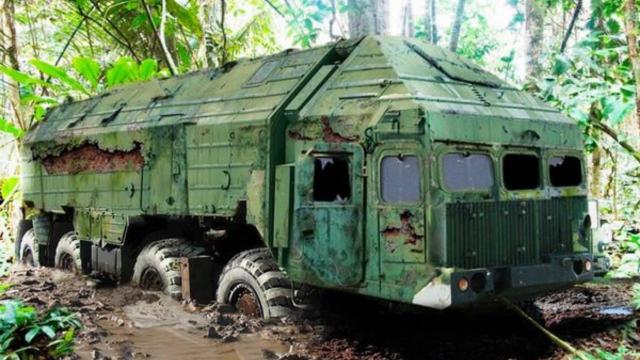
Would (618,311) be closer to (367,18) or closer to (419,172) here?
(419,172)

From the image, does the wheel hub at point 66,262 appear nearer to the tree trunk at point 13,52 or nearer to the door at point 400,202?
the tree trunk at point 13,52

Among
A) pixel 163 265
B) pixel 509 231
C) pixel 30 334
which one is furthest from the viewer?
pixel 163 265

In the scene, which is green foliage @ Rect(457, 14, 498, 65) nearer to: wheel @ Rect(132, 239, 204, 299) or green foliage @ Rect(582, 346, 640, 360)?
wheel @ Rect(132, 239, 204, 299)

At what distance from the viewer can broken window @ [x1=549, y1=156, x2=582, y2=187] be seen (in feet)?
21.7

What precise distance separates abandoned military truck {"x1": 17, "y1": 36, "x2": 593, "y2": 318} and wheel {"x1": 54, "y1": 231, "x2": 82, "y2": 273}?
1792mm

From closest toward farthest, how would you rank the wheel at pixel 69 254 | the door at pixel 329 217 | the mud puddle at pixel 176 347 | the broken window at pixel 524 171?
the mud puddle at pixel 176 347, the door at pixel 329 217, the broken window at pixel 524 171, the wheel at pixel 69 254

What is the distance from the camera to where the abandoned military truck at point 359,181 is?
5.57 metres

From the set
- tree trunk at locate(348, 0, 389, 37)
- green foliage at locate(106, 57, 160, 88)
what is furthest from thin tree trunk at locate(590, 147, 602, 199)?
green foliage at locate(106, 57, 160, 88)

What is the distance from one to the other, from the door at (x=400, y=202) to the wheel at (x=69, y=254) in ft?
20.0

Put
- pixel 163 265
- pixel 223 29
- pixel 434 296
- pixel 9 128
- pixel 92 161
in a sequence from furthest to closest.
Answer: pixel 223 29
pixel 9 128
pixel 92 161
pixel 163 265
pixel 434 296

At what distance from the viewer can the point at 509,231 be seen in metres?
5.86

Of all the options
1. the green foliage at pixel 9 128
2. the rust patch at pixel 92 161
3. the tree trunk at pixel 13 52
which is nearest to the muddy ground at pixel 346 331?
the rust patch at pixel 92 161

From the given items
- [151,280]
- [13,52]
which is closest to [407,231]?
[151,280]

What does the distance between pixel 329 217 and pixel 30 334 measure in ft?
8.34
